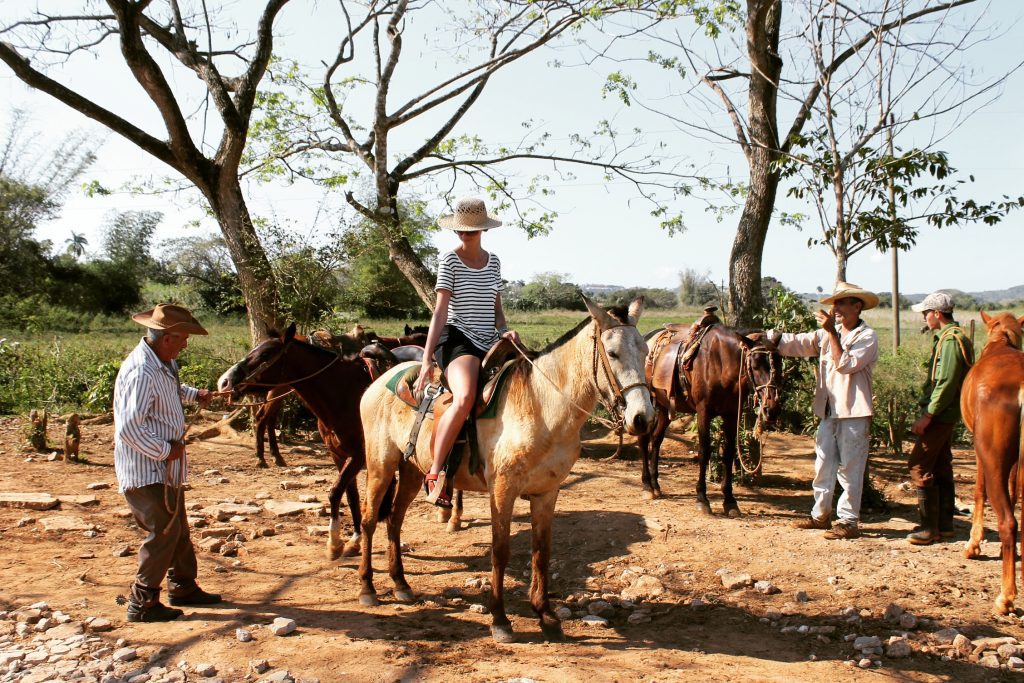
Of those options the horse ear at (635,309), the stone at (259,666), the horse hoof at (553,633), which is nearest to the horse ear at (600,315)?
the horse ear at (635,309)

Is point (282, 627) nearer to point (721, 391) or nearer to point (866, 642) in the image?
point (866, 642)

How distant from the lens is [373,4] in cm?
1266

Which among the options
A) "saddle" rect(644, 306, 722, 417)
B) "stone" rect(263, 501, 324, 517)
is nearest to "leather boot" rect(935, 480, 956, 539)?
"saddle" rect(644, 306, 722, 417)

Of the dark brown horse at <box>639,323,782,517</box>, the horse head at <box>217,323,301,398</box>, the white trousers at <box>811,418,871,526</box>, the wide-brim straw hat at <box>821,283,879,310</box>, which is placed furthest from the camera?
the dark brown horse at <box>639,323,782,517</box>

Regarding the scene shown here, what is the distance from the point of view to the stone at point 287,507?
315 inches

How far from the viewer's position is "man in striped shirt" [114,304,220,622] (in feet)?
16.1

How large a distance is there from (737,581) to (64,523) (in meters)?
6.28

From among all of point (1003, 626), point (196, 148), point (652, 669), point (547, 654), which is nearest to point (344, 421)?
point (547, 654)

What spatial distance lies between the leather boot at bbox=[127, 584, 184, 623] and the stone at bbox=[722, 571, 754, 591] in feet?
13.7

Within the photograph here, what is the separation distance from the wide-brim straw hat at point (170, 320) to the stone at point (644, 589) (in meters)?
3.84

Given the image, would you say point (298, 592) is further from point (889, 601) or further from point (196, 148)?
point (196, 148)

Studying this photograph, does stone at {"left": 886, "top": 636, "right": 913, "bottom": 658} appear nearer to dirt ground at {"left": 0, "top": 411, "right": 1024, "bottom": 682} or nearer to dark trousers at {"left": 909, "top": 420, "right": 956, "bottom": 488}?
dirt ground at {"left": 0, "top": 411, "right": 1024, "bottom": 682}

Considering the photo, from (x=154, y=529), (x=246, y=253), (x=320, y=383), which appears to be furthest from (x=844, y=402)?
(x=246, y=253)

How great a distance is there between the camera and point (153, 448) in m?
4.89
